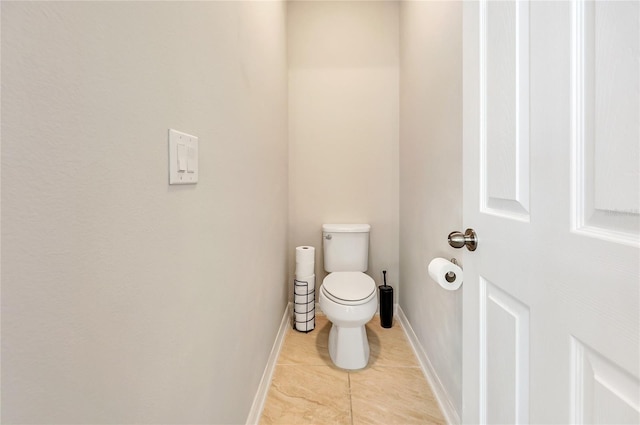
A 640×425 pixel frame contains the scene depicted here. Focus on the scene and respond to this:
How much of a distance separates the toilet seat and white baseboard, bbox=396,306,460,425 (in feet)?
1.49

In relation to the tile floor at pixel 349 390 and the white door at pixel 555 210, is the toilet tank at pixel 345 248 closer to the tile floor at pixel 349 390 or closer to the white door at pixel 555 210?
the tile floor at pixel 349 390

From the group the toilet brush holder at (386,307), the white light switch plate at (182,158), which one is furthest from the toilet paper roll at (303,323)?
the white light switch plate at (182,158)

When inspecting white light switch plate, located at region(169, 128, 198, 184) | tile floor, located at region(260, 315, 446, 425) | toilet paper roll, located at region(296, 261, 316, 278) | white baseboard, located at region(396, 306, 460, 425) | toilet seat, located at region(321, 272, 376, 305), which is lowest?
tile floor, located at region(260, 315, 446, 425)

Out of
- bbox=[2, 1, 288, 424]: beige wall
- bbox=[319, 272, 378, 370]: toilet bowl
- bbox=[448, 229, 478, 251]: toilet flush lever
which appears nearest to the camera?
bbox=[2, 1, 288, 424]: beige wall

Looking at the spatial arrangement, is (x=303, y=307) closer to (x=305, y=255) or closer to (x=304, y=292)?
(x=304, y=292)

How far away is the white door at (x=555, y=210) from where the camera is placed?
42 cm

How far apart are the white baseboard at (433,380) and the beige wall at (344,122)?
0.58 metres

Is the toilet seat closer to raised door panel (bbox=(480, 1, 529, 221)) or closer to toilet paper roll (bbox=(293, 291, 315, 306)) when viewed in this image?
toilet paper roll (bbox=(293, 291, 315, 306))

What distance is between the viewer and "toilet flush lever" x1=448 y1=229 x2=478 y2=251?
81 centimetres

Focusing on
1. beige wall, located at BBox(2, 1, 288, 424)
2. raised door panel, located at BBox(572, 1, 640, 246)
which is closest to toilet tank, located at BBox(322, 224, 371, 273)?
beige wall, located at BBox(2, 1, 288, 424)

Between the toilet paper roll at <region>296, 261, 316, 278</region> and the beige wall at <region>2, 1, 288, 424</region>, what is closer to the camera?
the beige wall at <region>2, 1, 288, 424</region>

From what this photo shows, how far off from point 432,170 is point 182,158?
1348 millimetres

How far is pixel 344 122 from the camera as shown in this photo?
251cm

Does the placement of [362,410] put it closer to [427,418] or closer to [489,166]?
[427,418]
